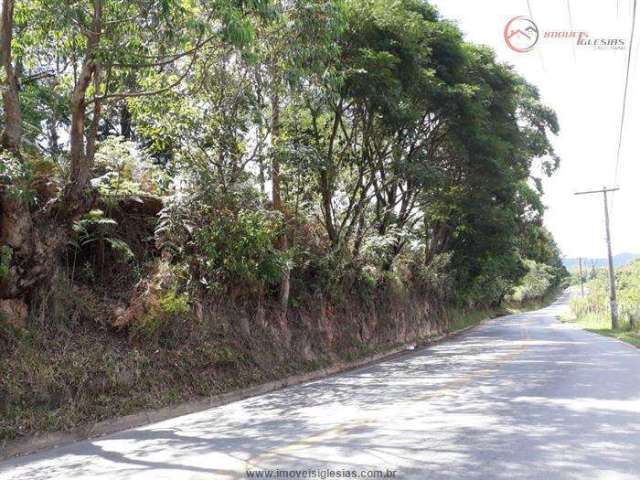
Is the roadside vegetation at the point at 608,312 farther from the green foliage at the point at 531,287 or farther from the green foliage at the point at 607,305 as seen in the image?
the green foliage at the point at 531,287

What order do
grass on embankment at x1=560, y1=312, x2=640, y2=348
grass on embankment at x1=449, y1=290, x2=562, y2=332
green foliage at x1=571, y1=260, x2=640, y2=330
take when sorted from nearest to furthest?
grass on embankment at x1=560, y1=312, x2=640, y2=348 < green foliage at x1=571, y1=260, x2=640, y2=330 < grass on embankment at x1=449, y1=290, x2=562, y2=332

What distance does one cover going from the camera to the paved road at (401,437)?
5.65 metres

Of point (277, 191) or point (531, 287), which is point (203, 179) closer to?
point (277, 191)

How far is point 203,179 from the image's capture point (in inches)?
471

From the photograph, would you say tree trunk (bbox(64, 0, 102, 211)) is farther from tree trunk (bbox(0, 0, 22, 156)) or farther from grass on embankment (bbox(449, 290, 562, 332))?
grass on embankment (bbox(449, 290, 562, 332))

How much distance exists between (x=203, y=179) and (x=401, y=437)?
709 centimetres

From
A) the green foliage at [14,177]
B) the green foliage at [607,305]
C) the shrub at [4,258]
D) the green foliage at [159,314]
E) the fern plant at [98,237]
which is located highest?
the green foliage at [14,177]

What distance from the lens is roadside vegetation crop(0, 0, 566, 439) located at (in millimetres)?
8672

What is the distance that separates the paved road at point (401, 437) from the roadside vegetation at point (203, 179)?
1.39m

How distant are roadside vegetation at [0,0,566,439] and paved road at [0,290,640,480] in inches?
54.7

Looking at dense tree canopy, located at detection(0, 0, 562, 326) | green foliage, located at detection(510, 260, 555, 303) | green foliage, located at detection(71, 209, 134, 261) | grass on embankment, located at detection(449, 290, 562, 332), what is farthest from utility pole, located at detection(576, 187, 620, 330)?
green foliage, located at detection(510, 260, 555, 303)

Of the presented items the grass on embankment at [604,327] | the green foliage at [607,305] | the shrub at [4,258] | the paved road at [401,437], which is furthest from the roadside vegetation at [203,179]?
the green foliage at [607,305]

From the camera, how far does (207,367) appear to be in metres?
11.4

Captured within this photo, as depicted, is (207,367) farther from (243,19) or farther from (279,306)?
(243,19)
